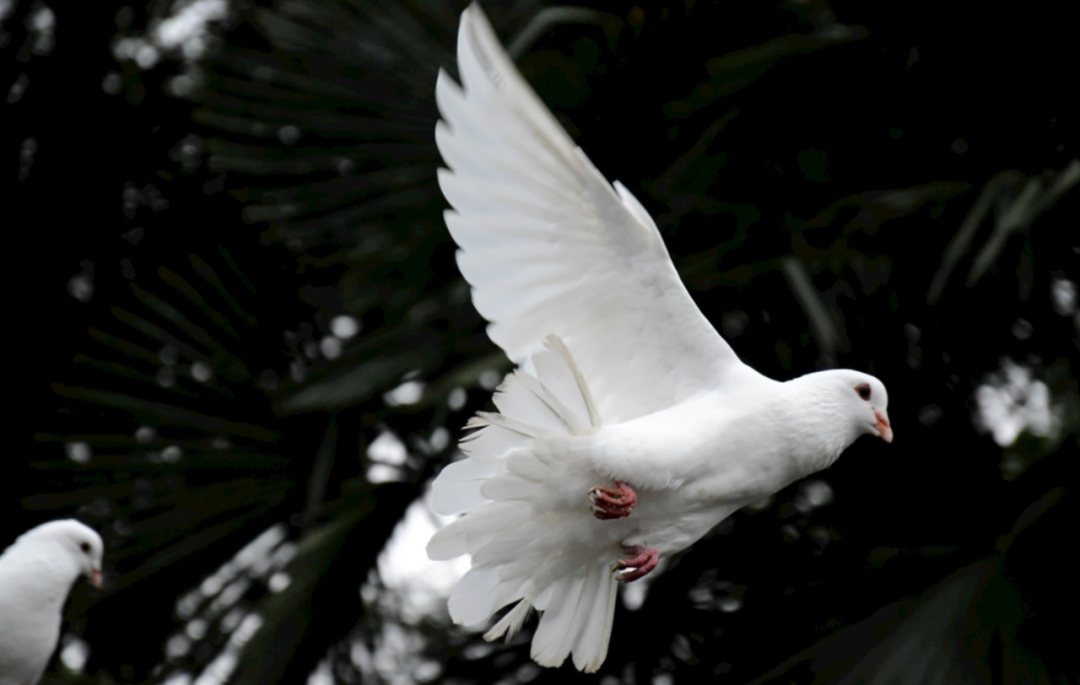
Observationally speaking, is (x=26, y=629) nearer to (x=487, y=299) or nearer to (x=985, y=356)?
(x=487, y=299)

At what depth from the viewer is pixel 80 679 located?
14.3ft

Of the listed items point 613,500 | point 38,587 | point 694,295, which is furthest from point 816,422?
point 38,587

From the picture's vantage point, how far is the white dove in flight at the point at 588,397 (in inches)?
131

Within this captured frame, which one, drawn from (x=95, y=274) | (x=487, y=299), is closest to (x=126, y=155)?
(x=95, y=274)

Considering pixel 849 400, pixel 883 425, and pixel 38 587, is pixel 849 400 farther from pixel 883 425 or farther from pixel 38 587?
pixel 38 587

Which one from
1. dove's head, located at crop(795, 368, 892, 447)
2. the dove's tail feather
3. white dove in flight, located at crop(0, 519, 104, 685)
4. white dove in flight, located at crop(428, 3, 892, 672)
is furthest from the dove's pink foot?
white dove in flight, located at crop(0, 519, 104, 685)

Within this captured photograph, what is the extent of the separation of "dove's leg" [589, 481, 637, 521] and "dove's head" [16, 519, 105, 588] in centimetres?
149

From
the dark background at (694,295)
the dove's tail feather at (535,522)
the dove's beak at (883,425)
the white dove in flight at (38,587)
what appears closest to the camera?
the dove's tail feather at (535,522)

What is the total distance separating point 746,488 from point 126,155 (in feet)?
9.69

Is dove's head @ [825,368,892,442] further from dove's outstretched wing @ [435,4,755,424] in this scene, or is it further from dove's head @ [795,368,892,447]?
dove's outstretched wing @ [435,4,755,424]

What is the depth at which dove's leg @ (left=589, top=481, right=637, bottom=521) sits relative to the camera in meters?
3.34

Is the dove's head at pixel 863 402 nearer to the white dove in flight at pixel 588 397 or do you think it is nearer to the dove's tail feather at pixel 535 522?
the white dove in flight at pixel 588 397

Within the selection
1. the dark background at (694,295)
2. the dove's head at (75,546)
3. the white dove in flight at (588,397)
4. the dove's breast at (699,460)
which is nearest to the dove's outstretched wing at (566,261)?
the white dove in flight at (588,397)

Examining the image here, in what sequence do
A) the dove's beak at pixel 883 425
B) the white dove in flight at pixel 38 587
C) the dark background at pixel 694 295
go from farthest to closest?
1. the white dove in flight at pixel 38 587
2. the dark background at pixel 694 295
3. the dove's beak at pixel 883 425
